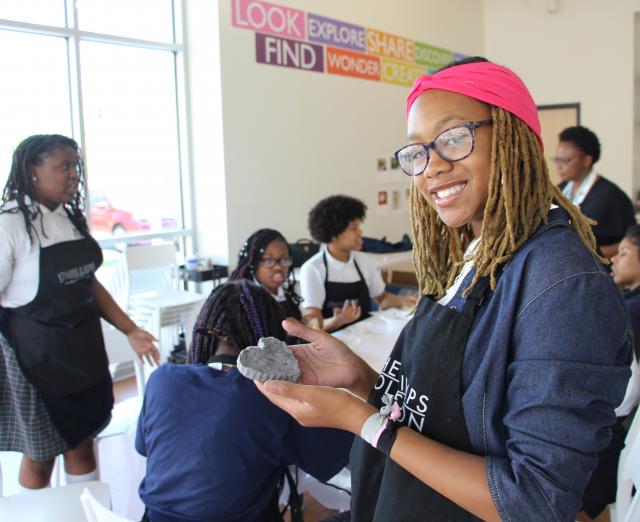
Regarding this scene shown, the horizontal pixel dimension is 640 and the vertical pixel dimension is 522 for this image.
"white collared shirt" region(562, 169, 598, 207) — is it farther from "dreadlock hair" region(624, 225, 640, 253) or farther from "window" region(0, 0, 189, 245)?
"window" region(0, 0, 189, 245)

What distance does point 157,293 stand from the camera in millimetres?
4297

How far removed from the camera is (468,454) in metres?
0.77

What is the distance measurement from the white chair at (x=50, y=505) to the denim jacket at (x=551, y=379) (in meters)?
1.26

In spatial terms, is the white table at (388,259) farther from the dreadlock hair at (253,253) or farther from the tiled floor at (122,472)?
the tiled floor at (122,472)

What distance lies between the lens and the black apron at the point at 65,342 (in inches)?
78.6

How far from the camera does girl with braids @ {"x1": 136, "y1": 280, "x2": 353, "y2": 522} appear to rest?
1.27m

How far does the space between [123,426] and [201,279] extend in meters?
1.31

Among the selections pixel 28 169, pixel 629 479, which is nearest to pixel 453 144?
pixel 629 479

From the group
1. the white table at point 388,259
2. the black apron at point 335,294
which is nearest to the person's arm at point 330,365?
the black apron at point 335,294

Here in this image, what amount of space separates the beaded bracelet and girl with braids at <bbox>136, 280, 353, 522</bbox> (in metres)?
0.54

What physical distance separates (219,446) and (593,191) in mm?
3064

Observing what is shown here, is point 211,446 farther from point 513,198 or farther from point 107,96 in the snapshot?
point 107,96

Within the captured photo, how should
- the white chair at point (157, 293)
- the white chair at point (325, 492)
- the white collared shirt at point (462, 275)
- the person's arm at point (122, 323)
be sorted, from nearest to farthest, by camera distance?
the white collared shirt at point (462, 275) → the white chair at point (325, 492) → the person's arm at point (122, 323) → the white chair at point (157, 293)

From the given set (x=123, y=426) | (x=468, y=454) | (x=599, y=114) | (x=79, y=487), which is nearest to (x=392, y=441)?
(x=468, y=454)
